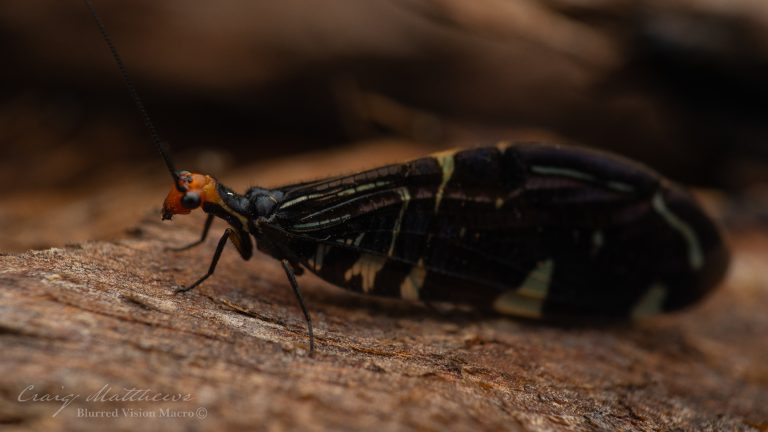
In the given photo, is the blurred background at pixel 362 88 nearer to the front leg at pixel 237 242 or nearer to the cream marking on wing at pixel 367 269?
the front leg at pixel 237 242

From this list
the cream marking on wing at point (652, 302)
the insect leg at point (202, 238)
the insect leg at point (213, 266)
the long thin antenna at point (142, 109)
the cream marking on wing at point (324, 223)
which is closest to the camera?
the long thin antenna at point (142, 109)

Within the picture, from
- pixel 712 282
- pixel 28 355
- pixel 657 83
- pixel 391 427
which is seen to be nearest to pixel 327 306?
pixel 391 427

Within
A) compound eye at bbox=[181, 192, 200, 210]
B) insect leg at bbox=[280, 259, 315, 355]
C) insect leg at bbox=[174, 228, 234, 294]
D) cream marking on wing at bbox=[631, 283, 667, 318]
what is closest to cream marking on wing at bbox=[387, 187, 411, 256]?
insect leg at bbox=[280, 259, 315, 355]

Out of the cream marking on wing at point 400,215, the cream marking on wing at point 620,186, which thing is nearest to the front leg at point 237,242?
the cream marking on wing at point 400,215

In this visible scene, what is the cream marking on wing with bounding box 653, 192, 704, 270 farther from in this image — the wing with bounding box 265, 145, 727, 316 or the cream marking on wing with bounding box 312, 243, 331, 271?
the cream marking on wing with bounding box 312, 243, 331, 271

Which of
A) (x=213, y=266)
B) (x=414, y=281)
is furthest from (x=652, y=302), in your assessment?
(x=213, y=266)

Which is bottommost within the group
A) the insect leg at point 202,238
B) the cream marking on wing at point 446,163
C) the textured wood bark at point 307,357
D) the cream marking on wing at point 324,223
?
the textured wood bark at point 307,357

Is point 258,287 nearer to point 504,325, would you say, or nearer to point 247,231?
point 247,231

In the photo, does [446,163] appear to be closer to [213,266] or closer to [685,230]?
[213,266]
